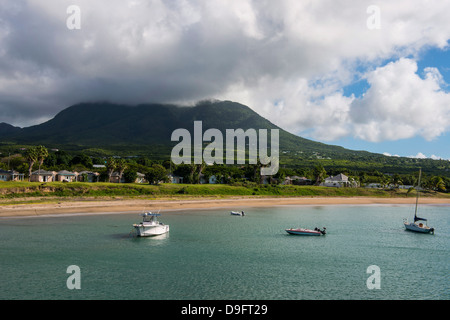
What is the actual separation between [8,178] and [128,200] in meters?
42.7

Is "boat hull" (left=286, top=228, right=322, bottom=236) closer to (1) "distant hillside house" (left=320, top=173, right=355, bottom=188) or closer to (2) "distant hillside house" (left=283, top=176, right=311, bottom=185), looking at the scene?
(2) "distant hillside house" (left=283, top=176, right=311, bottom=185)

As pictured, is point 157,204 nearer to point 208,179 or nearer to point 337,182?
point 208,179

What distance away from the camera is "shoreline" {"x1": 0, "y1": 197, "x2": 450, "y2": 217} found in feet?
205

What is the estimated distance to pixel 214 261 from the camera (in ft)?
112

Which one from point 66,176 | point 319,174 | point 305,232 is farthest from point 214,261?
point 319,174

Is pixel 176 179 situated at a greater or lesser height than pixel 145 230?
greater

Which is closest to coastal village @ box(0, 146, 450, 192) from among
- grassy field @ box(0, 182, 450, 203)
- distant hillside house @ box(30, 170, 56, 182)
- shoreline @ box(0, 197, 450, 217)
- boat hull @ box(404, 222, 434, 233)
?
distant hillside house @ box(30, 170, 56, 182)

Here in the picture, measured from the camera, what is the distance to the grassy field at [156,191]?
73312 millimetres

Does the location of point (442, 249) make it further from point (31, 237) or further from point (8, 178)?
point (8, 178)

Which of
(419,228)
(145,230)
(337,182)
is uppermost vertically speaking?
(337,182)

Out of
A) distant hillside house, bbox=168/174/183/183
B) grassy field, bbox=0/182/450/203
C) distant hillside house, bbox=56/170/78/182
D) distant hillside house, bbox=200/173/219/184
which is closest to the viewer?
grassy field, bbox=0/182/450/203

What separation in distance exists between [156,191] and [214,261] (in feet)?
195

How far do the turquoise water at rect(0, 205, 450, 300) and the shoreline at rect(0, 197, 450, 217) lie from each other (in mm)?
8064
